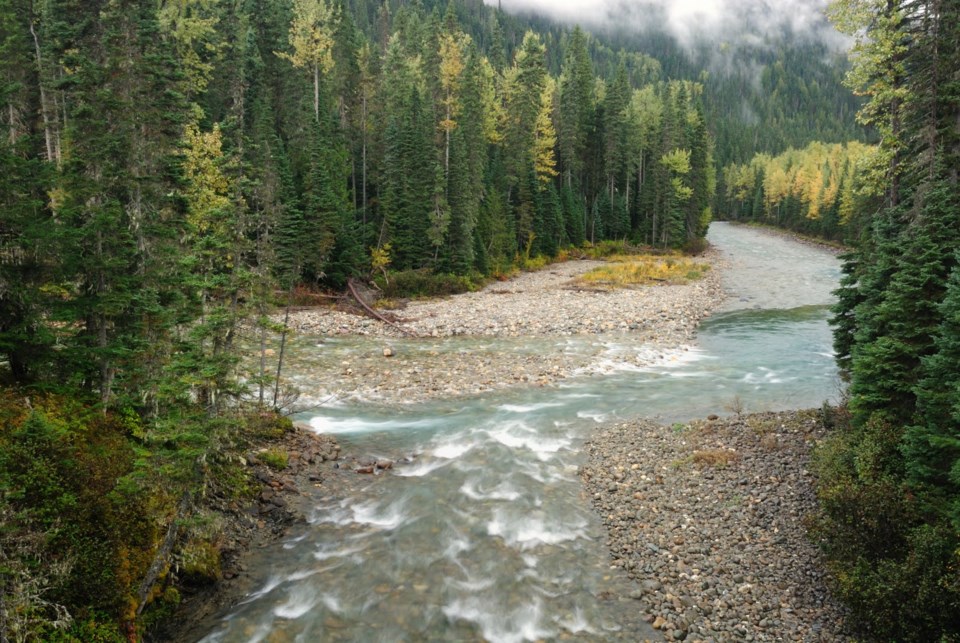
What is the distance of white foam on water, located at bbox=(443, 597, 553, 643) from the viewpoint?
8.60m

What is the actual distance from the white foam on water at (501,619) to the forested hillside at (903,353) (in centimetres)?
453

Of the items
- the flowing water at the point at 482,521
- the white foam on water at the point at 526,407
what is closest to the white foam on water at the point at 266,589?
the flowing water at the point at 482,521

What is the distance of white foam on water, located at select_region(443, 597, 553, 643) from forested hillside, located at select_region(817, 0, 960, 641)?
4.53 meters

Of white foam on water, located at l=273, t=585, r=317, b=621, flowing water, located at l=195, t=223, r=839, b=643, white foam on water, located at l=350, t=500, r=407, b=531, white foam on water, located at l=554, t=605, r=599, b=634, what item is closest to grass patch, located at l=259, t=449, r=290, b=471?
flowing water, located at l=195, t=223, r=839, b=643

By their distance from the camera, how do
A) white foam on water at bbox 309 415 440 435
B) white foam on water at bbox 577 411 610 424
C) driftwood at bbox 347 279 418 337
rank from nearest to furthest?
white foam on water at bbox 309 415 440 435 < white foam on water at bbox 577 411 610 424 < driftwood at bbox 347 279 418 337

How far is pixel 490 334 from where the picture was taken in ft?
97.5

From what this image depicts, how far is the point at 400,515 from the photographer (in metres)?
12.0

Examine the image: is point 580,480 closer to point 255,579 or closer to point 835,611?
point 835,611

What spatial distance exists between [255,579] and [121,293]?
6.19 m

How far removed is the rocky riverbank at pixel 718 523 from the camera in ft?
28.0

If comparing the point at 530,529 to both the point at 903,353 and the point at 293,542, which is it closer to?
the point at 293,542

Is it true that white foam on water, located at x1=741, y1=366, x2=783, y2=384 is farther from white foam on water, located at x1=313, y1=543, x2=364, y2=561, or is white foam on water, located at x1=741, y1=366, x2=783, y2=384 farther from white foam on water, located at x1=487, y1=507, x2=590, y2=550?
white foam on water, located at x1=313, y1=543, x2=364, y2=561

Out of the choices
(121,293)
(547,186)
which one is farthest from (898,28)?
(547,186)

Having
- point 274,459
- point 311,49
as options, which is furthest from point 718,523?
point 311,49
